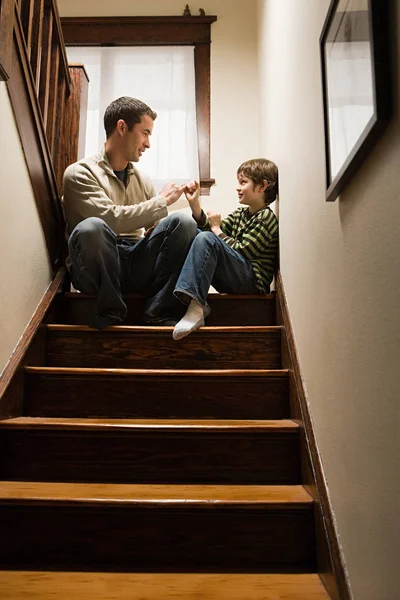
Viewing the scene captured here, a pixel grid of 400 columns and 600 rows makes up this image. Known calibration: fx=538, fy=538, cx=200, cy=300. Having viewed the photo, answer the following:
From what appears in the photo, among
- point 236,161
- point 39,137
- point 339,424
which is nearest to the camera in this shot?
point 339,424

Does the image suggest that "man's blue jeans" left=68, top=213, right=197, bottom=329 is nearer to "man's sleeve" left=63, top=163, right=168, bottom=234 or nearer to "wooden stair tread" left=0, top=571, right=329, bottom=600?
"man's sleeve" left=63, top=163, right=168, bottom=234

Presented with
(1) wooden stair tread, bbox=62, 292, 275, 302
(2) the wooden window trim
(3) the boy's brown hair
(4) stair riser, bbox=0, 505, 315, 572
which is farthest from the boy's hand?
(4) stair riser, bbox=0, 505, 315, 572

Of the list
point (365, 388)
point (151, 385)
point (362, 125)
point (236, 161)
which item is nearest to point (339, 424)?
point (365, 388)

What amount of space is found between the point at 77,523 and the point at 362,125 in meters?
1.07

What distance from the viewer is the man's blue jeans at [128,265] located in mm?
2014

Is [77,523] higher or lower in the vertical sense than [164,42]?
lower

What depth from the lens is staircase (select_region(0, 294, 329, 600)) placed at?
120 centimetres

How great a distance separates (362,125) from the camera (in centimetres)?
93

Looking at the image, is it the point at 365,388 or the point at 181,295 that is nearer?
the point at 365,388

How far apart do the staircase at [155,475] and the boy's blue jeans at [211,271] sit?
7.1 inches

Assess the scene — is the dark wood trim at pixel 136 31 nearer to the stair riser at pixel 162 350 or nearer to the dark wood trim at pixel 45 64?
the dark wood trim at pixel 45 64

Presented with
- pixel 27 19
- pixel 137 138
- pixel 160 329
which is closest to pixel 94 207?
pixel 137 138

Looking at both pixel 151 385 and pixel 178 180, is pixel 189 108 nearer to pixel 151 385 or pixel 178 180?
pixel 178 180

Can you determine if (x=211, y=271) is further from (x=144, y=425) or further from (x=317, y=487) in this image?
(x=317, y=487)
